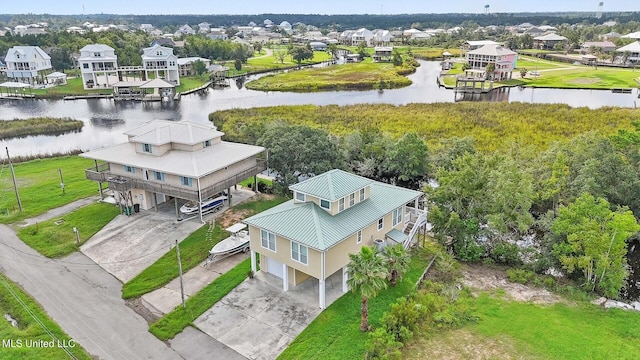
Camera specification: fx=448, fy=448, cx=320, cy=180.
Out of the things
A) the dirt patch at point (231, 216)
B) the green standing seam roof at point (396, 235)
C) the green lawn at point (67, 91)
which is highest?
the green lawn at point (67, 91)

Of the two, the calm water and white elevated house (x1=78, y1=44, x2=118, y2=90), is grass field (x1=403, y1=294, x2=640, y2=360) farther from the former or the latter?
white elevated house (x1=78, y1=44, x2=118, y2=90)

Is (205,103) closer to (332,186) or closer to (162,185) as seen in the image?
(162,185)

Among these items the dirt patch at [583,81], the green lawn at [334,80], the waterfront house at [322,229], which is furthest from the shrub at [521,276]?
the dirt patch at [583,81]

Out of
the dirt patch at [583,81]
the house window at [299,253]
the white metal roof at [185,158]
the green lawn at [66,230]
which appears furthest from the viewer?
the dirt patch at [583,81]

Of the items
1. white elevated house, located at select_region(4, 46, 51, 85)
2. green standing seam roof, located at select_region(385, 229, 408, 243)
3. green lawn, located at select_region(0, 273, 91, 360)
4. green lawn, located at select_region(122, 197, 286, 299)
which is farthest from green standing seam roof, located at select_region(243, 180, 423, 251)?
white elevated house, located at select_region(4, 46, 51, 85)

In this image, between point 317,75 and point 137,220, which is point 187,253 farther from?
point 317,75

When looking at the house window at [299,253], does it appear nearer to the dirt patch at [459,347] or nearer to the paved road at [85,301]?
the dirt patch at [459,347]
